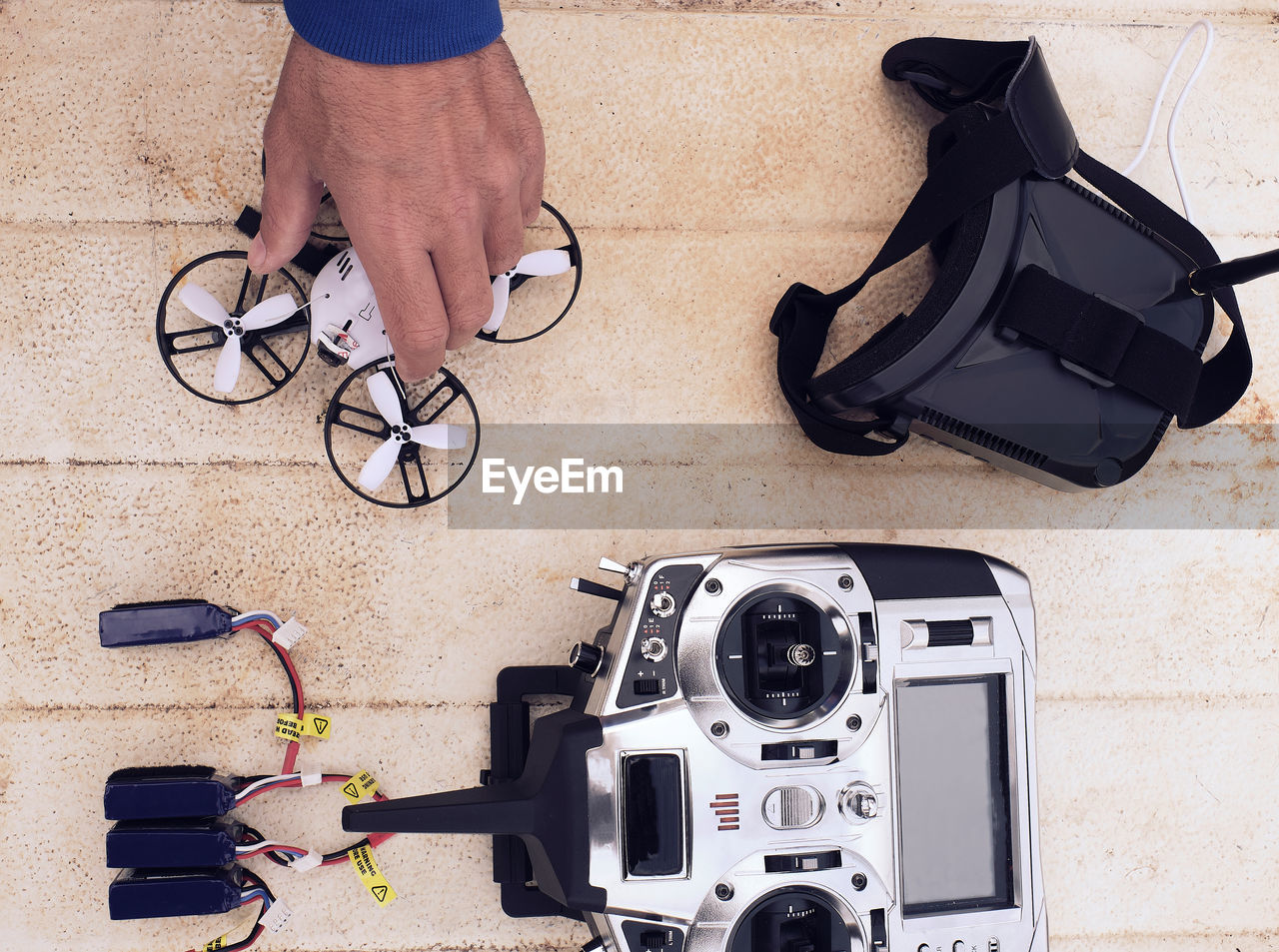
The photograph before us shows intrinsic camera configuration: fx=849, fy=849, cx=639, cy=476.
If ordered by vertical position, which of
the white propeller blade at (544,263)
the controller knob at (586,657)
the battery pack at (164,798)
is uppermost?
the white propeller blade at (544,263)

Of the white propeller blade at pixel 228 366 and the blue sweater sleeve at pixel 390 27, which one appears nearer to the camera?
the blue sweater sleeve at pixel 390 27

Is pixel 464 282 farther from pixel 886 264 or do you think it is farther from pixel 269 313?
pixel 886 264

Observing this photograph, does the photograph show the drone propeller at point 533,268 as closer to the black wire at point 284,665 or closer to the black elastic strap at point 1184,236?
the black wire at point 284,665

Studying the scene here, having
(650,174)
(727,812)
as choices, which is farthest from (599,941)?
(650,174)

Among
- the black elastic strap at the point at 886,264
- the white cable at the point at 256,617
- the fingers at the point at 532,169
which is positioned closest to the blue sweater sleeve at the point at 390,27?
the fingers at the point at 532,169

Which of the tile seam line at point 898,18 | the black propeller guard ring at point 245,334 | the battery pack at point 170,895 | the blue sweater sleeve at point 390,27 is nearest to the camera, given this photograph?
the blue sweater sleeve at point 390,27

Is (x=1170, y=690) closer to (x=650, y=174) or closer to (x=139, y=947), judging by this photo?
(x=650, y=174)

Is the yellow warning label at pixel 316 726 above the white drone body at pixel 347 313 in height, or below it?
below

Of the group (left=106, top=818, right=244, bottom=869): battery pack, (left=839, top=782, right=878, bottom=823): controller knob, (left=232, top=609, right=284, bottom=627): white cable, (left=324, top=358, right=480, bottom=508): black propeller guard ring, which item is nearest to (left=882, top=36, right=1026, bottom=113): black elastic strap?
(left=324, top=358, right=480, bottom=508): black propeller guard ring
